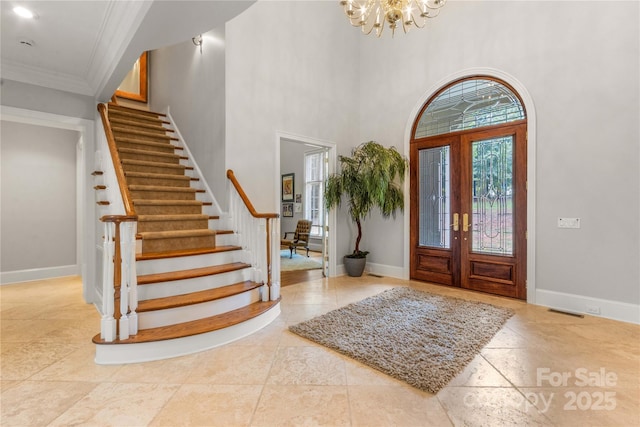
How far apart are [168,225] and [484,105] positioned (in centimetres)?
455

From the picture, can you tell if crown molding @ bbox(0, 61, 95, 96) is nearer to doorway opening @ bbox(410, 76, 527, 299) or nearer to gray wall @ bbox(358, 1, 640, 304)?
doorway opening @ bbox(410, 76, 527, 299)

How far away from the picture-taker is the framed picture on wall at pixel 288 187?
9055 mm

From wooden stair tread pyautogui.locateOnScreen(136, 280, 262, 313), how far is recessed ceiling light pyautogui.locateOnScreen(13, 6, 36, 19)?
243 centimetres

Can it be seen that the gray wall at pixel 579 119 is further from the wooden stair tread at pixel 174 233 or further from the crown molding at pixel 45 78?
the crown molding at pixel 45 78

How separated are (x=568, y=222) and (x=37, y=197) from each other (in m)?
7.81

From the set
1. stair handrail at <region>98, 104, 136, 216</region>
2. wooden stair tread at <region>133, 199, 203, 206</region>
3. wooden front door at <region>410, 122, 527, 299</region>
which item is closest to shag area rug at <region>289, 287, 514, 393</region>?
wooden front door at <region>410, 122, 527, 299</region>

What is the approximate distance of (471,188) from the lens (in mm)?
4410

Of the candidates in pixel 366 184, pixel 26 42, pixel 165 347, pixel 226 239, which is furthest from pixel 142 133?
pixel 165 347

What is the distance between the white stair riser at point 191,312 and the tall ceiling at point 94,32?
2220 mm

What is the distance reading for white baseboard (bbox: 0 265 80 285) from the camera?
15.6 feet

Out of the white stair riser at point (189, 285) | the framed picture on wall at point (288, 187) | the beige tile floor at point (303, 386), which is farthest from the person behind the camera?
the framed picture on wall at point (288, 187)

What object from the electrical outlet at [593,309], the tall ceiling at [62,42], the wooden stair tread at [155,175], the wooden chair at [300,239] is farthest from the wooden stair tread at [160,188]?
the electrical outlet at [593,309]

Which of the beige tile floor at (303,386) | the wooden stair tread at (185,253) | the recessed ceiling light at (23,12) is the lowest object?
the beige tile floor at (303,386)

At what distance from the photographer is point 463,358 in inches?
94.8
